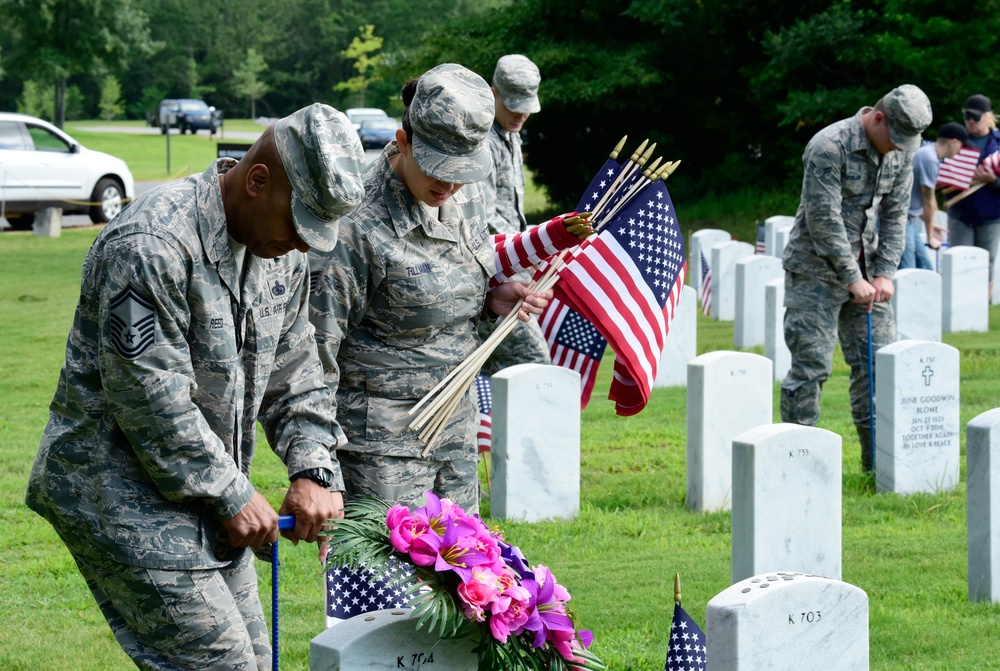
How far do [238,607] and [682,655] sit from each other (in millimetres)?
1370

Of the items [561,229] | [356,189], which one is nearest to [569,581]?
[561,229]

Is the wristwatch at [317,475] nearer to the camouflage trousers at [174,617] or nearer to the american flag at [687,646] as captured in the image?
the camouflage trousers at [174,617]

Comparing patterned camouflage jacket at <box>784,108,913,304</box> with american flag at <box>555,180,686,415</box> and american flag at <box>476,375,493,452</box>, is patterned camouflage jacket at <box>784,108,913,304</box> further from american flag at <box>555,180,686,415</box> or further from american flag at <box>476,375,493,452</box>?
american flag at <box>555,180,686,415</box>

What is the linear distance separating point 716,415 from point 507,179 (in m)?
1.91

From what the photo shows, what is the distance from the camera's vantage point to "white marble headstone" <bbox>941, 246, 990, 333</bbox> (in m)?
13.6

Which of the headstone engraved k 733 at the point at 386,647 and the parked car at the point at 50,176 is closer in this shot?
the headstone engraved k 733 at the point at 386,647

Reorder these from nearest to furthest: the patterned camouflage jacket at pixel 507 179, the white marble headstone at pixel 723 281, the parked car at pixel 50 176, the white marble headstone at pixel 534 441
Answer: the white marble headstone at pixel 534 441, the patterned camouflage jacket at pixel 507 179, the white marble headstone at pixel 723 281, the parked car at pixel 50 176

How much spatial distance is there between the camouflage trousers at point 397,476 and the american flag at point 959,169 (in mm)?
10562

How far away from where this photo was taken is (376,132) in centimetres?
4325

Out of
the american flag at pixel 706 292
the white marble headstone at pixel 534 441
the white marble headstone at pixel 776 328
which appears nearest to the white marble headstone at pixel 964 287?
the american flag at pixel 706 292

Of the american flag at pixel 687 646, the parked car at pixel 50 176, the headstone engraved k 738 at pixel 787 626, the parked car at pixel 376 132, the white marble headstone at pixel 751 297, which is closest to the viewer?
the headstone engraved k 738 at pixel 787 626

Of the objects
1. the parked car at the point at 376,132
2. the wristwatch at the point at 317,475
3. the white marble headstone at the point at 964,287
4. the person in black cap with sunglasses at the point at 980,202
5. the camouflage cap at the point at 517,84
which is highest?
the parked car at the point at 376,132

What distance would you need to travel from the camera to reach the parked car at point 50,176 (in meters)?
21.6

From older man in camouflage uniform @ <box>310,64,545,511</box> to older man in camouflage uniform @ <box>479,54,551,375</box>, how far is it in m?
2.76
